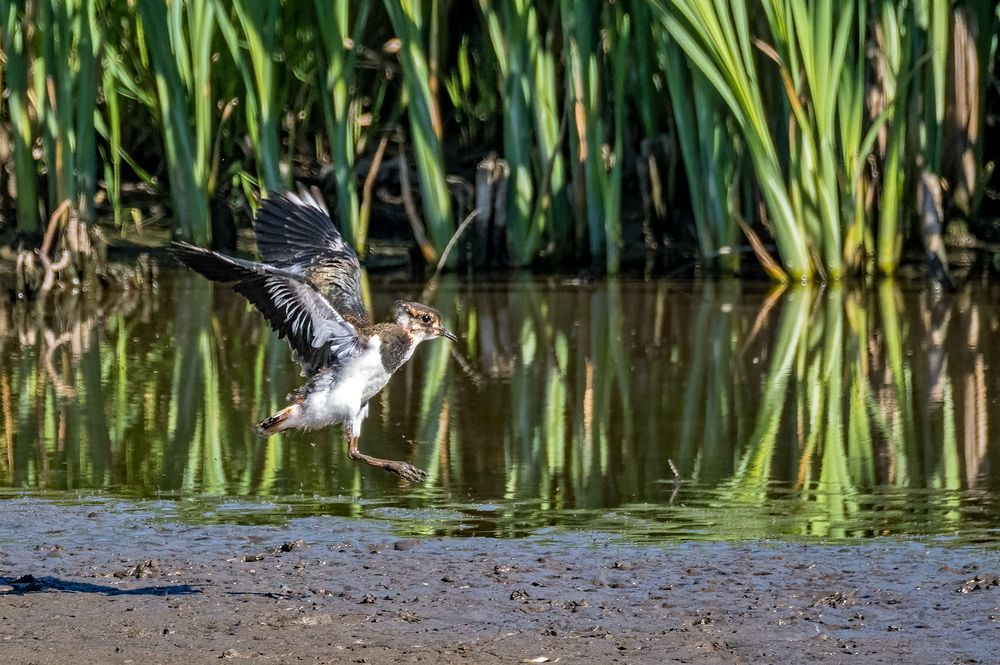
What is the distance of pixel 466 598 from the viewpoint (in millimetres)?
4367

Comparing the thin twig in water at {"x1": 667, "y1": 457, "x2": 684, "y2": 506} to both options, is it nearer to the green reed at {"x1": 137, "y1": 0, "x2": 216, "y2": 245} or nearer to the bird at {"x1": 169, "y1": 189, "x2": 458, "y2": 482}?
the bird at {"x1": 169, "y1": 189, "x2": 458, "y2": 482}

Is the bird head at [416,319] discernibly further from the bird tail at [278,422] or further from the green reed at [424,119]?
the green reed at [424,119]

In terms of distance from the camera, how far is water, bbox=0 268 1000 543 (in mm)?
5504

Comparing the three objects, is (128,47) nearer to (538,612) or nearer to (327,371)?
(327,371)

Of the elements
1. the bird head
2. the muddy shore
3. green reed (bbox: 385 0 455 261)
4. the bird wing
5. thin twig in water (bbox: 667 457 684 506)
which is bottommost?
the muddy shore

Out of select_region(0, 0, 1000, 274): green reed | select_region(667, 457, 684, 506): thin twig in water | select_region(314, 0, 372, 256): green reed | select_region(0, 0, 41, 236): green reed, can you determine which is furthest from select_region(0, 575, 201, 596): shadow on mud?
select_region(0, 0, 41, 236): green reed

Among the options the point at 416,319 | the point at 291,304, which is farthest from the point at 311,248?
the point at 291,304

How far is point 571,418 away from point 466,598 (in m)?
2.96

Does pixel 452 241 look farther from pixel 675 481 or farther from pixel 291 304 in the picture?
pixel 291 304

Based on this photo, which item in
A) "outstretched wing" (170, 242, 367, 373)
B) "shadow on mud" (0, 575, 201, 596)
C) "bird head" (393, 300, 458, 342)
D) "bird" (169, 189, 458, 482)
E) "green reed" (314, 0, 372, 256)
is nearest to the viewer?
"shadow on mud" (0, 575, 201, 596)

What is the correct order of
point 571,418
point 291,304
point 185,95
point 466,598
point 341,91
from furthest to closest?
point 185,95
point 341,91
point 571,418
point 291,304
point 466,598

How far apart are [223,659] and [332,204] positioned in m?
11.0

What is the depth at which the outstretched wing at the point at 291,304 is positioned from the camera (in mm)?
4789

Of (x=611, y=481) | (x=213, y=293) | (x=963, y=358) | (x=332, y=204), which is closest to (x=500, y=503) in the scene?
(x=611, y=481)
